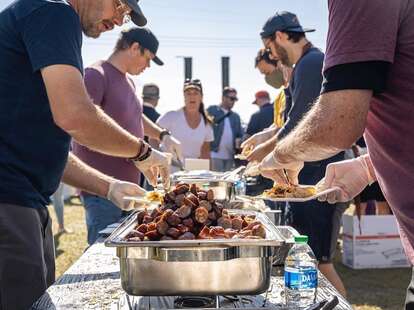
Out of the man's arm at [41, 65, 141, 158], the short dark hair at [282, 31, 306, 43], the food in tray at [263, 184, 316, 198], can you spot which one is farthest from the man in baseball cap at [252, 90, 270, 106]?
the man's arm at [41, 65, 141, 158]

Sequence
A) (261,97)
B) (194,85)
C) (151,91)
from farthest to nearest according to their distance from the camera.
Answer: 1. (261,97)
2. (151,91)
3. (194,85)

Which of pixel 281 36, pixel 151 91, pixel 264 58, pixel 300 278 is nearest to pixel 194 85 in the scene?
pixel 264 58

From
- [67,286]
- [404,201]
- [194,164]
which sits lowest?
[194,164]

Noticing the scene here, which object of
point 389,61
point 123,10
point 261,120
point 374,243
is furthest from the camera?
point 261,120

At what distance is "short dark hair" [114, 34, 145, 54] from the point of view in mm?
3402

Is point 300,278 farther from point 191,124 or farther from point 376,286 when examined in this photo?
point 191,124

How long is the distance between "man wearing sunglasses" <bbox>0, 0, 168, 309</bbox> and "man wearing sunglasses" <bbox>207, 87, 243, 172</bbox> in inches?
186

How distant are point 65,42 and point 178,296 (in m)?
0.85

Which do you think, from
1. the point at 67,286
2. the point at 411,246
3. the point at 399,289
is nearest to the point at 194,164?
the point at 399,289

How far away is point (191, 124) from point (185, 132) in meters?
0.13

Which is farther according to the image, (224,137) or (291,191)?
(224,137)

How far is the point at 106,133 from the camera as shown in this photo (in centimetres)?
182

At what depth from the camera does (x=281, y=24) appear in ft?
11.1

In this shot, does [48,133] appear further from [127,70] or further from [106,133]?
[127,70]
